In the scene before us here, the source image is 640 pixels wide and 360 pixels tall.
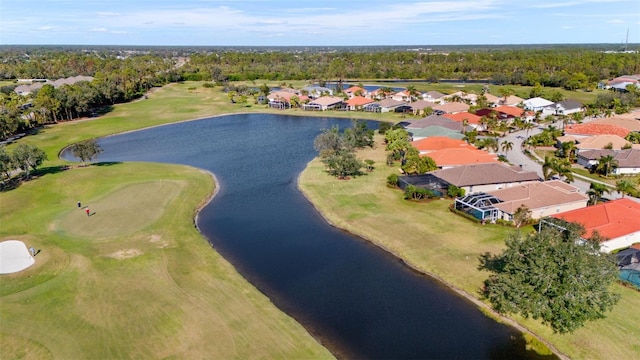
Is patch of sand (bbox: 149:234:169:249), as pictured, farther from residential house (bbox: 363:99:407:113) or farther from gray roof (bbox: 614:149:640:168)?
A: residential house (bbox: 363:99:407:113)

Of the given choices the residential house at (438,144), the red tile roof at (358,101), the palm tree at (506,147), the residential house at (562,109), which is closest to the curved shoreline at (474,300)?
the residential house at (438,144)

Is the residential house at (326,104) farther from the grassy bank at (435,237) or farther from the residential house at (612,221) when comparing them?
the residential house at (612,221)

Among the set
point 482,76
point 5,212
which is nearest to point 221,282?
point 5,212

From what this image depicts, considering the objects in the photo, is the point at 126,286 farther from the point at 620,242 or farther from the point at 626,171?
the point at 626,171

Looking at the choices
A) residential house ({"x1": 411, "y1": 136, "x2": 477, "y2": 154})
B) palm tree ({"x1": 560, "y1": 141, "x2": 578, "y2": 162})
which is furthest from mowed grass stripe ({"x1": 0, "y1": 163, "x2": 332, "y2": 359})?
palm tree ({"x1": 560, "y1": 141, "x2": 578, "y2": 162})

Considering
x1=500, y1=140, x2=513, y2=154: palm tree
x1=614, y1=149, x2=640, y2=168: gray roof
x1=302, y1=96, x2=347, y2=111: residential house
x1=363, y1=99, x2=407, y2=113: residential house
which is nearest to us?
x1=614, y1=149, x2=640, y2=168: gray roof
